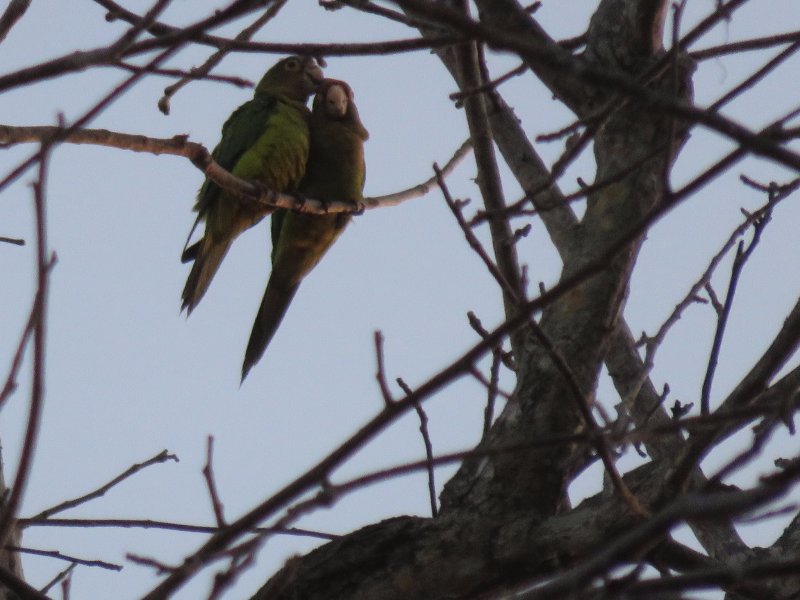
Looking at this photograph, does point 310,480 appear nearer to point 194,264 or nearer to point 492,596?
point 492,596

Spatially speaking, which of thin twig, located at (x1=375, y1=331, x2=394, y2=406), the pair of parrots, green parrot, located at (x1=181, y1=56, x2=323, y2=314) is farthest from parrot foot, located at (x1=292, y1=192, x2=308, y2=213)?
thin twig, located at (x1=375, y1=331, x2=394, y2=406)

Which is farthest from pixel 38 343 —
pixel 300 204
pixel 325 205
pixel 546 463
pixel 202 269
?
pixel 202 269

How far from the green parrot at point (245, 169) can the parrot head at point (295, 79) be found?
0.33 m

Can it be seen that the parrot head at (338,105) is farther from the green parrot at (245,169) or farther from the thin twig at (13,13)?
the thin twig at (13,13)

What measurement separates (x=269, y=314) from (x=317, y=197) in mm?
692

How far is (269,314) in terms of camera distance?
572 cm

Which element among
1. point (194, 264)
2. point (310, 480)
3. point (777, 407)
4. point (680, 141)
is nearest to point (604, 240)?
point (680, 141)

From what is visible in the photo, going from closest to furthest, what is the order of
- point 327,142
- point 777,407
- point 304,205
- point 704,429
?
1. point 777,407
2. point 704,429
3. point 304,205
4. point 327,142

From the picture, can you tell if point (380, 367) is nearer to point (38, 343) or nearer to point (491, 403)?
point (38, 343)

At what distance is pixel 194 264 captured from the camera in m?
5.28

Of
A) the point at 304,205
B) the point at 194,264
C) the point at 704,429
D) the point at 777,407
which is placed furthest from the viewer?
the point at 194,264

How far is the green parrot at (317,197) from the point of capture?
5504 millimetres

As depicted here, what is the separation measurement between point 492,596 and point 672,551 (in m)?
0.40

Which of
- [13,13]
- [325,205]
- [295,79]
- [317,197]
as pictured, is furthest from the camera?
[295,79]
